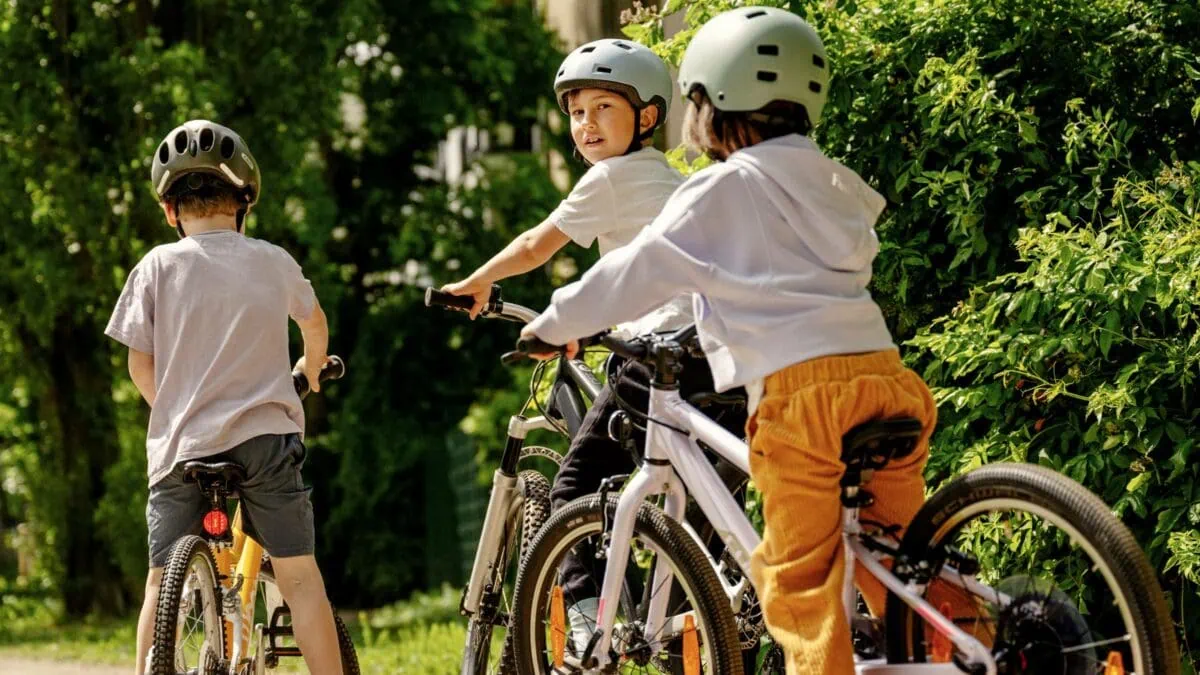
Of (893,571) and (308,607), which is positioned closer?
(893,571)

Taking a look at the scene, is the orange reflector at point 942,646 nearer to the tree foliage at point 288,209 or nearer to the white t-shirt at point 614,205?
the white t-shirt at point 614,205

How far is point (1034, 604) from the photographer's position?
3.51 metres

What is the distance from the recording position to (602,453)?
487 cm

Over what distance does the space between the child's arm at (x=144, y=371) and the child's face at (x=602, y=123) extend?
129 centimetres

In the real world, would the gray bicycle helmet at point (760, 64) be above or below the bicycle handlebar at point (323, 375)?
above

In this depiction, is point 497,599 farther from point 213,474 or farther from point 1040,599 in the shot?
point 1040,599

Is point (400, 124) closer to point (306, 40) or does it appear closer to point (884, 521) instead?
point (306, 40)

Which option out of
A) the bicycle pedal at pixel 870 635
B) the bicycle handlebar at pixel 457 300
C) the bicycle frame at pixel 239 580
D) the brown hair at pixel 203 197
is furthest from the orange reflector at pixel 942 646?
the brown hair at pixel 203 197

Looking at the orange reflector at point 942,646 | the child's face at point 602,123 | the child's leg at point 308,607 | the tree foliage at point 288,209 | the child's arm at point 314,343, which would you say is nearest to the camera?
the orange reflector at point 942,646

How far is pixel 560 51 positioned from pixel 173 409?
8.94 metres

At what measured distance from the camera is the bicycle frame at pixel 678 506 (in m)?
3.76

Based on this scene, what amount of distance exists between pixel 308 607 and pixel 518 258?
Result: 1091mm

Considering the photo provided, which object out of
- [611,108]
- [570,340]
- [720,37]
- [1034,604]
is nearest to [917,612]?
[1034,604]

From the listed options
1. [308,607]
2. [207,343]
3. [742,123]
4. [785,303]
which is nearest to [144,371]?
[207,343]
